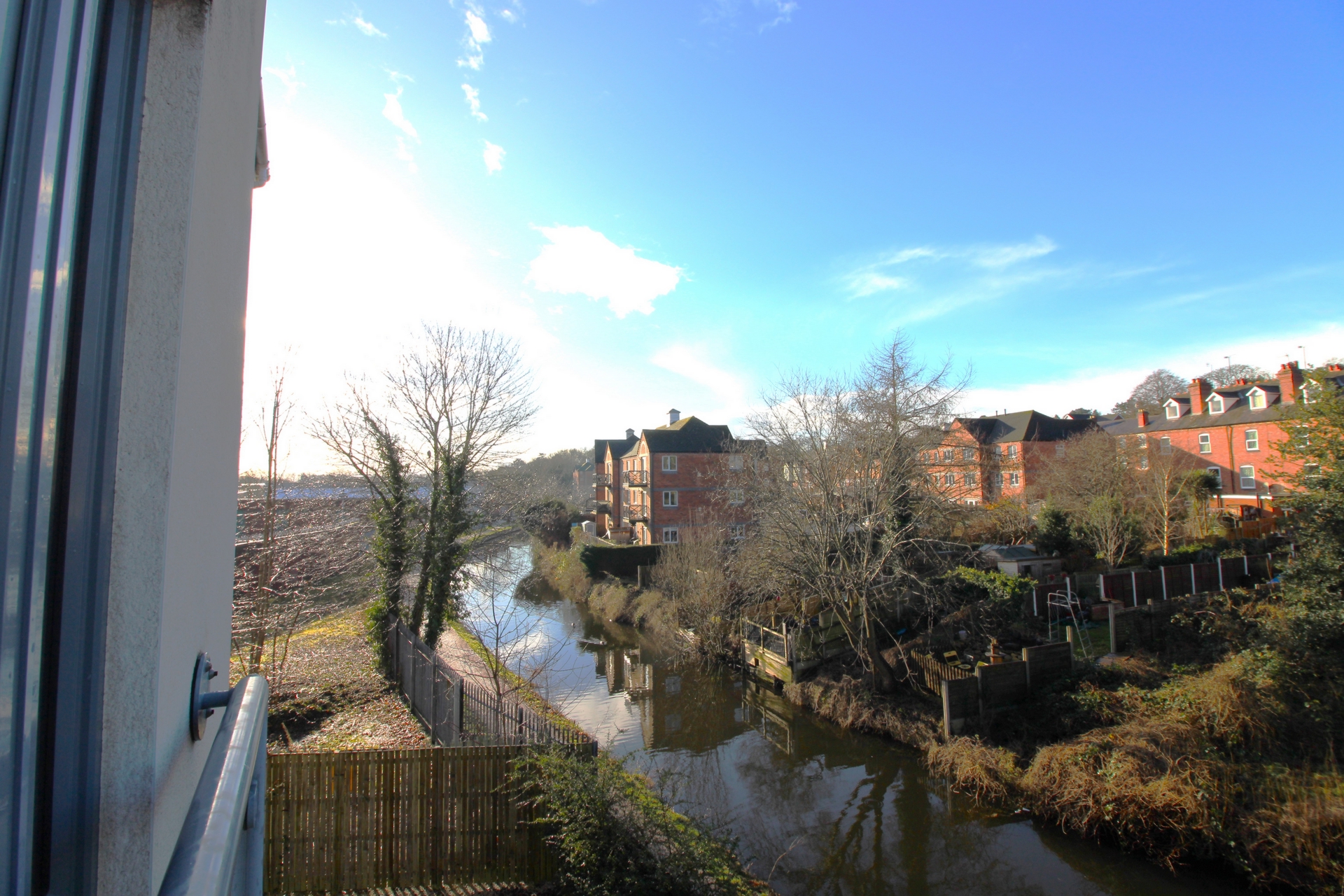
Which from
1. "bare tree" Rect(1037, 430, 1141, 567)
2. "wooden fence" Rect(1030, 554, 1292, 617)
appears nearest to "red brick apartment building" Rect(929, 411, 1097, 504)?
"bare tree" Rect(1037, 430, 1141, 567)

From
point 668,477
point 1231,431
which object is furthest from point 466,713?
point 1231,431

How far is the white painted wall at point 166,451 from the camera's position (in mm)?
810

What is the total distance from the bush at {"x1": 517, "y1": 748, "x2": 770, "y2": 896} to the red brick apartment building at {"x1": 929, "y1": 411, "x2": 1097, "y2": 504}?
46.2 feet

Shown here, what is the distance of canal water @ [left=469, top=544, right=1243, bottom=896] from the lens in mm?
8328

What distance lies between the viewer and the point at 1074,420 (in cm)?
4397

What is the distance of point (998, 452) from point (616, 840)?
3197 cm

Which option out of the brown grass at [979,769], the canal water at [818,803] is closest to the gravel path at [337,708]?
the canal water at [818,803]

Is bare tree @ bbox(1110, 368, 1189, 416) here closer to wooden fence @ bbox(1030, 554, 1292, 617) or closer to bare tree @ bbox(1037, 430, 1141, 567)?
bare tree @ bbox(1037, 430, 1141, 567)

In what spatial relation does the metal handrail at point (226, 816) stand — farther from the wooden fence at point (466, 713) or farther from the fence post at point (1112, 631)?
the fence post at point (1112, 631)

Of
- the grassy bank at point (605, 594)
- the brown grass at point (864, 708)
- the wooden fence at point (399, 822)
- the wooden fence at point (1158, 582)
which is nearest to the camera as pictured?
the wooden fence at point (399, 822)

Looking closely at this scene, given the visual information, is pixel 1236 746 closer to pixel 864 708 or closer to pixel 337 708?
pixel 864 708

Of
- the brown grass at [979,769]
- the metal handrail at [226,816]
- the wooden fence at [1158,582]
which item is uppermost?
the metal handrail at [226,816]

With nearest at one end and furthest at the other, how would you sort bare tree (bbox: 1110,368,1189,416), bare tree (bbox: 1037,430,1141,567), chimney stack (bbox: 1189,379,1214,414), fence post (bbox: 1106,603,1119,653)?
1. fence post (bbox: 1106,603,1119,653)
2. bare tree (bbox: 1037,430,1141,567)
3. chimney stack (bbox: 1189,379,1214,414)
4. bare tree (bbox: 1110,368,1189,416)

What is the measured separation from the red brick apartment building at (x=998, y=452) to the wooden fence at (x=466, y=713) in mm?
13641
